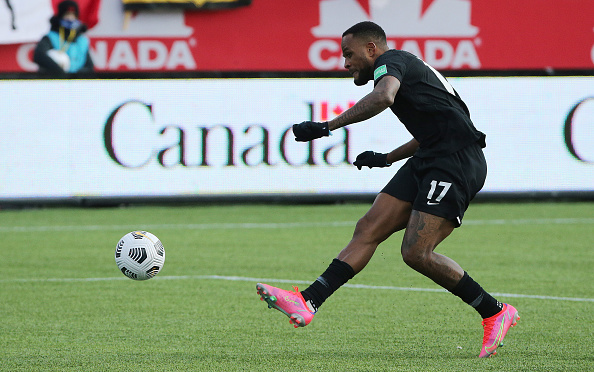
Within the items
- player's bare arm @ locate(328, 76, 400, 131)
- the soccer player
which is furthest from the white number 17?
player's bare arm @ locate(328, 76, 400, 131)

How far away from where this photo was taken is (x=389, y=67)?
231 inches

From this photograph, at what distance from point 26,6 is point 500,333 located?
579 inches

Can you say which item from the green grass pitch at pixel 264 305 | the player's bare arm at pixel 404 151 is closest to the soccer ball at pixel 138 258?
the green grass pitch at pixel 264 305

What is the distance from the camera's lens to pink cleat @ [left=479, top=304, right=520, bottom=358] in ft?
19.7

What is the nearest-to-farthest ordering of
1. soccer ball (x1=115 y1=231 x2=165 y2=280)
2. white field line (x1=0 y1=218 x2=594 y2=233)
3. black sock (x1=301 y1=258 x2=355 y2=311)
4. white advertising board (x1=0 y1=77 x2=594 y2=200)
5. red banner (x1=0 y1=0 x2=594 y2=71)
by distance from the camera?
black sock (x1=301 y1=258 x2=355 y2=311) → soccer ball (x1=115 y1=231 x2=165 y2=280) → white field line (x1=0 y1=218 x2=594 y2=233) → white advertising board (x1=0 y1=77 x2=594 y2=200) → red banner (x1=0 y1=0 x2=594 y2=71)

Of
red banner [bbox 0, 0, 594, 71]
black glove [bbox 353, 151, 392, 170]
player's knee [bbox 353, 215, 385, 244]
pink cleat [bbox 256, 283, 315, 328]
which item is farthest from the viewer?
red banner [bbox 0, 0, 594, 71]

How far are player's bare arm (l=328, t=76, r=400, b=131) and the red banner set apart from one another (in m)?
13.7

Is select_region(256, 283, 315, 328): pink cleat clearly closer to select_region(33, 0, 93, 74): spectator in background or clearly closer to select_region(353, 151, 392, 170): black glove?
select_region(353, 151, 392, 170): black glove

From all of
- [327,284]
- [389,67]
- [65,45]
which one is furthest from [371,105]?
[65,45]

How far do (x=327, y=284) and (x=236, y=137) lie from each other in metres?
8.94

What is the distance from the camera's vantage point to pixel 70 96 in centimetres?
1481

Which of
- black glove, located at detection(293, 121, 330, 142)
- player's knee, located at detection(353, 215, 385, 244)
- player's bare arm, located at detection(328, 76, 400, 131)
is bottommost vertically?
player's knee, located at detection(353, 215, 385, 244)

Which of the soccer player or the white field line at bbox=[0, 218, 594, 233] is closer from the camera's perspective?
the soccer player

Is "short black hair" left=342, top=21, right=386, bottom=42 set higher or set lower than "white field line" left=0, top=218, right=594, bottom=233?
higher
